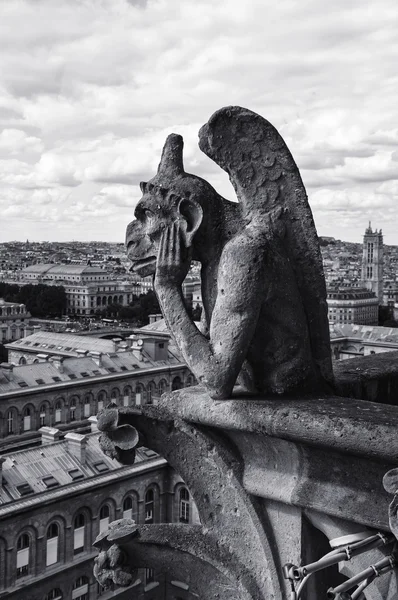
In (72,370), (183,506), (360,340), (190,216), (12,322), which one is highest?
(190,216)

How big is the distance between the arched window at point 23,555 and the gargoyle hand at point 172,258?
24.8 m

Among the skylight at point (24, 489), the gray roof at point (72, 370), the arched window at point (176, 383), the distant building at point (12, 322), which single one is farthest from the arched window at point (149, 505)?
the distant building at point (12, 322)

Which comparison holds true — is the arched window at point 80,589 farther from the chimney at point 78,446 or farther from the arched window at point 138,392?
the arched window at point 138,392

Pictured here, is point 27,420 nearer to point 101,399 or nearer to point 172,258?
point 101,399

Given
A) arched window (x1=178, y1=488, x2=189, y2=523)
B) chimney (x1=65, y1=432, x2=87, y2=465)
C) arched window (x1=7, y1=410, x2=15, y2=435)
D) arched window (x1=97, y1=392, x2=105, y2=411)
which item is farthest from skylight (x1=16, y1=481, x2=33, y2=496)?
arched window (x1=97, y1=392, x2=105, y2=411)

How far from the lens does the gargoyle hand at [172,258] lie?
4.72 metres

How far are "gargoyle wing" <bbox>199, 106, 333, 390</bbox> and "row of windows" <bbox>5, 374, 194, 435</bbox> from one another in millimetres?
33840

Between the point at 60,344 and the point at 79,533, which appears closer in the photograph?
the point at 79,533

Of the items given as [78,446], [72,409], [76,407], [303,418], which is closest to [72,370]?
[76,407]

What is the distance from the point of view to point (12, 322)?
358ft

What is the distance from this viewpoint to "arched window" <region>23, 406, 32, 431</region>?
4228cm

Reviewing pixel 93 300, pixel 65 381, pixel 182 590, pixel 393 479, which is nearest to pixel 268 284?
pixel 393 479

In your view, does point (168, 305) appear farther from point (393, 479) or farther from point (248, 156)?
point (393, 479)

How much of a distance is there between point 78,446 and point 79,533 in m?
3.44
